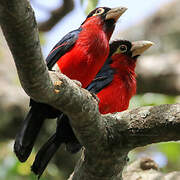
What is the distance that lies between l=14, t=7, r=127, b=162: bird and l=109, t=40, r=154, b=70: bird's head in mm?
672

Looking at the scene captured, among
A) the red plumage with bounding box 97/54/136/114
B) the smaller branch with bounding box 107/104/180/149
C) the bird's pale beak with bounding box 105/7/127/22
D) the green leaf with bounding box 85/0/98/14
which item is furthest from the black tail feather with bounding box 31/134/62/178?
the green leaf with bounding box 85/0/98/14

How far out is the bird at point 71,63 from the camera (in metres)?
3.66

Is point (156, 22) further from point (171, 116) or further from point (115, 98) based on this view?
point (171, 116)

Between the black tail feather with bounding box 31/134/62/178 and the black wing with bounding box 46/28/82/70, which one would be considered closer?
the black tail feather with bounding box 31/134/62/178

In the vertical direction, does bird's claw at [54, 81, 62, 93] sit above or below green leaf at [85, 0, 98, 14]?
below

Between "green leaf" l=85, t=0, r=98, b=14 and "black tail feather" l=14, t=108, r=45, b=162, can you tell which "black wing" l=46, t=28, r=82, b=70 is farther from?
"green leaf" l=85, t=0, r=98, b=14

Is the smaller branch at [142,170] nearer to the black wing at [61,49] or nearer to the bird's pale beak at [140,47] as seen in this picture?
the black wing at [61,49]

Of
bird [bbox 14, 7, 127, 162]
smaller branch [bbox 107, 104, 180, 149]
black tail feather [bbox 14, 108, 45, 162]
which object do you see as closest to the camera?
smaller branch [bbox 107, 104, 180, 149]

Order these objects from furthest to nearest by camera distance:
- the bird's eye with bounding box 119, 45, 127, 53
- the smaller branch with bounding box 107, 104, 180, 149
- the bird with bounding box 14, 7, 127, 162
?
the bird's eye with bounding box 119, 45, 127, 53 < the bird with bounding box 14, 7, 127, 162 < the smaller branch with bounding box 107, 104, 180, 149

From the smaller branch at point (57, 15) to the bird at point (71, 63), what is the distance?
632 millimetres

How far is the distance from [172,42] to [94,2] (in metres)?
7.95

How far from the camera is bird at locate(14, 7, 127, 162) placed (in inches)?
144

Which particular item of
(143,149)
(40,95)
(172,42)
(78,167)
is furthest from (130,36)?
(40,95)

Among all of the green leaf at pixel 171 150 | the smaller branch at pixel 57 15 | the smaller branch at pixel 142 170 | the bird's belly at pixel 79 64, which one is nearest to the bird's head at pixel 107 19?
the smaller branch at pixel 57 15
